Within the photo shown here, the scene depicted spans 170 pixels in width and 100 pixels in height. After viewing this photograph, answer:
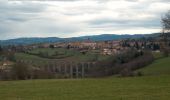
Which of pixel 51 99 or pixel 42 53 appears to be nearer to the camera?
pixel 51 99

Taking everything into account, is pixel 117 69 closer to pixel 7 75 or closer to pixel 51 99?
pixel 7 75

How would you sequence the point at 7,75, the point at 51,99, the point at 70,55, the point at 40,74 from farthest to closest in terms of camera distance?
1. the point at 70,55
2. the point at 40,74
3. the point at 7,75
4. the point at 51,99

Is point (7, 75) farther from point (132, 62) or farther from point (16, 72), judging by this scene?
point (132, 62)

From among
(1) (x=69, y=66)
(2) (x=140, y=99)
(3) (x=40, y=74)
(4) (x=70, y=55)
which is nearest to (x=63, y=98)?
(2) (x=140, y=99)

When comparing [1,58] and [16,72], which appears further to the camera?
[1,58]

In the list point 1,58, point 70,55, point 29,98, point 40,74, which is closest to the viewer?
point 29,98

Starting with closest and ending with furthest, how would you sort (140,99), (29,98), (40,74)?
1. (140,99)
2. (29,98)
3. (40,74)

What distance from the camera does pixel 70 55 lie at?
13525cm

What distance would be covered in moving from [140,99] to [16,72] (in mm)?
38726

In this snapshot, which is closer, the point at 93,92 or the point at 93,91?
the point at 93,92

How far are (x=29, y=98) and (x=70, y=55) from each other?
372ft

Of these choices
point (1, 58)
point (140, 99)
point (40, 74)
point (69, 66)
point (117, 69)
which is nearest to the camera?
point (140, 99)

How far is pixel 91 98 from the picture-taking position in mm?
20609

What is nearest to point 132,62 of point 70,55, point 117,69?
point 117,69
